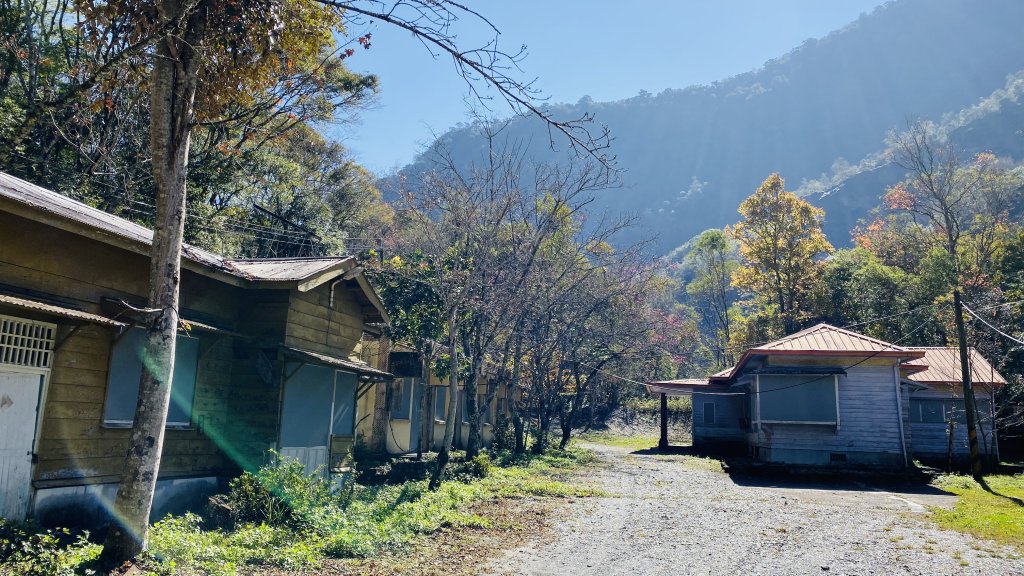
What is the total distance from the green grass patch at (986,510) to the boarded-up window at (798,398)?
3631 millimetres

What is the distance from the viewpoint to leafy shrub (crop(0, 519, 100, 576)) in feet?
19.1

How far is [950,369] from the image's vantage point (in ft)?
86.8

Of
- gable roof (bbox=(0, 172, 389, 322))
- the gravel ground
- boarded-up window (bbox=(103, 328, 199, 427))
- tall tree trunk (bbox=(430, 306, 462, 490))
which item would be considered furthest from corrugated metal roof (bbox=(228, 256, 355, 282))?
the gravel ground

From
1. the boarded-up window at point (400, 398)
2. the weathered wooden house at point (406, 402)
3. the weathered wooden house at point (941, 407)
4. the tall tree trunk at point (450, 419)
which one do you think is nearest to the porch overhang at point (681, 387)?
the weathered wooden house at point (941, 407)

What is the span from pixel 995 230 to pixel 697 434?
19.6 metres

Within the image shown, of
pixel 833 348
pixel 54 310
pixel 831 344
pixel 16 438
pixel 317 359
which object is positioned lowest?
pixel 16 438

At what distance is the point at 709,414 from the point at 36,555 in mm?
28719

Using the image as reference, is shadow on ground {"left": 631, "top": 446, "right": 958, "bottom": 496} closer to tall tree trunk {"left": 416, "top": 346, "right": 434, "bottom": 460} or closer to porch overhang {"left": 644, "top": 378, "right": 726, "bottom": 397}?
porch overhang {"left": 644, "top": 378, "right": 726, "bottom": 397}

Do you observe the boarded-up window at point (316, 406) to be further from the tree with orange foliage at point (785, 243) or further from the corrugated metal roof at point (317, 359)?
the tree with orange foliage at point (785, 243)

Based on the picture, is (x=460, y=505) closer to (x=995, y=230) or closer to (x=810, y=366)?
(x=810, y=366)

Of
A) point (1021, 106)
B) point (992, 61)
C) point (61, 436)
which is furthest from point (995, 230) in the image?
point (992, 61)

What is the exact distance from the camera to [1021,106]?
4894 inches

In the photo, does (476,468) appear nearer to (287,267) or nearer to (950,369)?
(287,267)

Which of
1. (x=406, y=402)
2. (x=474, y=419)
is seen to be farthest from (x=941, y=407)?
(x=406, y=402)
